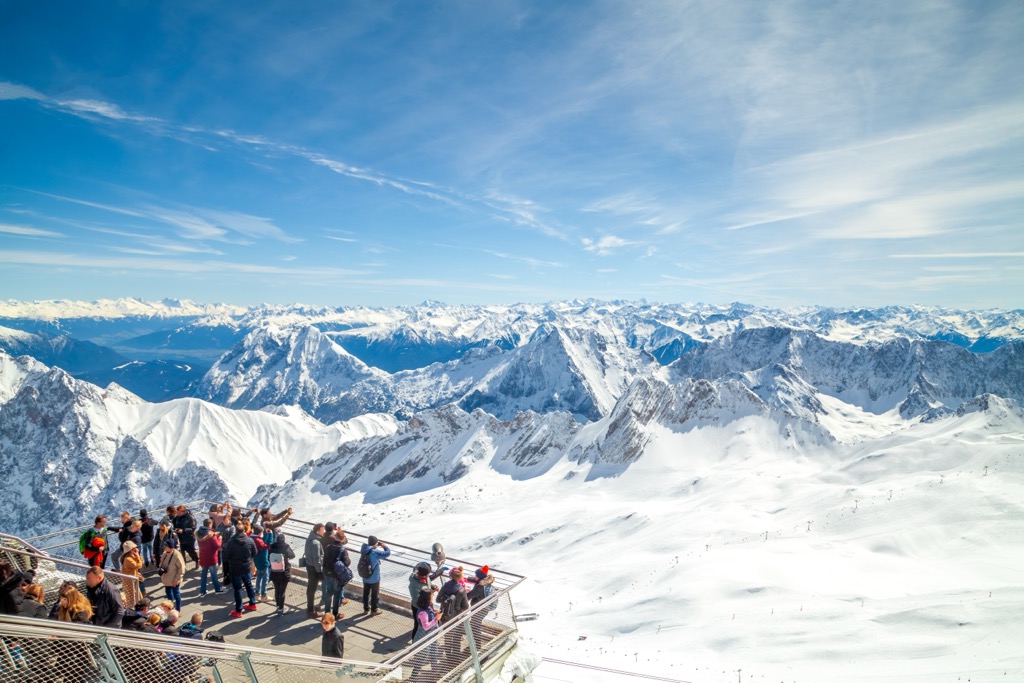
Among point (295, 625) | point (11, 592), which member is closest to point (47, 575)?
point (11, 592)

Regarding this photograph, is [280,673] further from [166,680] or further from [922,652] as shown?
[922,652]

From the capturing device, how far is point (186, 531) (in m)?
17.8

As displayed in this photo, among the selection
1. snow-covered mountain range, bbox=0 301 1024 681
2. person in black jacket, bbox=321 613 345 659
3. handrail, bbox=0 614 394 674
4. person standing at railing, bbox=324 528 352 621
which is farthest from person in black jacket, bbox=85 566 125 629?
snow-covered mountain range, bbox=0 301 1024 681

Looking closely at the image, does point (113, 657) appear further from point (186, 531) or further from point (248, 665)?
point (186, 531)

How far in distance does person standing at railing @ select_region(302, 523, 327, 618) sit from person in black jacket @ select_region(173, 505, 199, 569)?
20.8 feet

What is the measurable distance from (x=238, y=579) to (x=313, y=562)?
2.23m

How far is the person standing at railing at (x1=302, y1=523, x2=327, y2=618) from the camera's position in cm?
1374

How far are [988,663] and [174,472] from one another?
770 ft

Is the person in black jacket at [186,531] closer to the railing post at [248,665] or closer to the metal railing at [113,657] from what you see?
the metal railing at [113,657]

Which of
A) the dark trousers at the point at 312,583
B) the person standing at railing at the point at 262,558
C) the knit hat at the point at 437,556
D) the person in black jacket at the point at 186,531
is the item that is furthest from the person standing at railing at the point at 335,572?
the person in black jacket at the point at 186,531

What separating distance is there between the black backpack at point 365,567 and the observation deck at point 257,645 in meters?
1.32

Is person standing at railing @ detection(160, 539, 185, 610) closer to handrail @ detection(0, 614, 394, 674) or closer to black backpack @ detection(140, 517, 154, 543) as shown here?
black backpack @ detection(140, 517, 154, 543)

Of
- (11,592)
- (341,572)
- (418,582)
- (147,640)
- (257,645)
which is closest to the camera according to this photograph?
(147,640)

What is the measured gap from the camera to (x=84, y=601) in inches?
367
